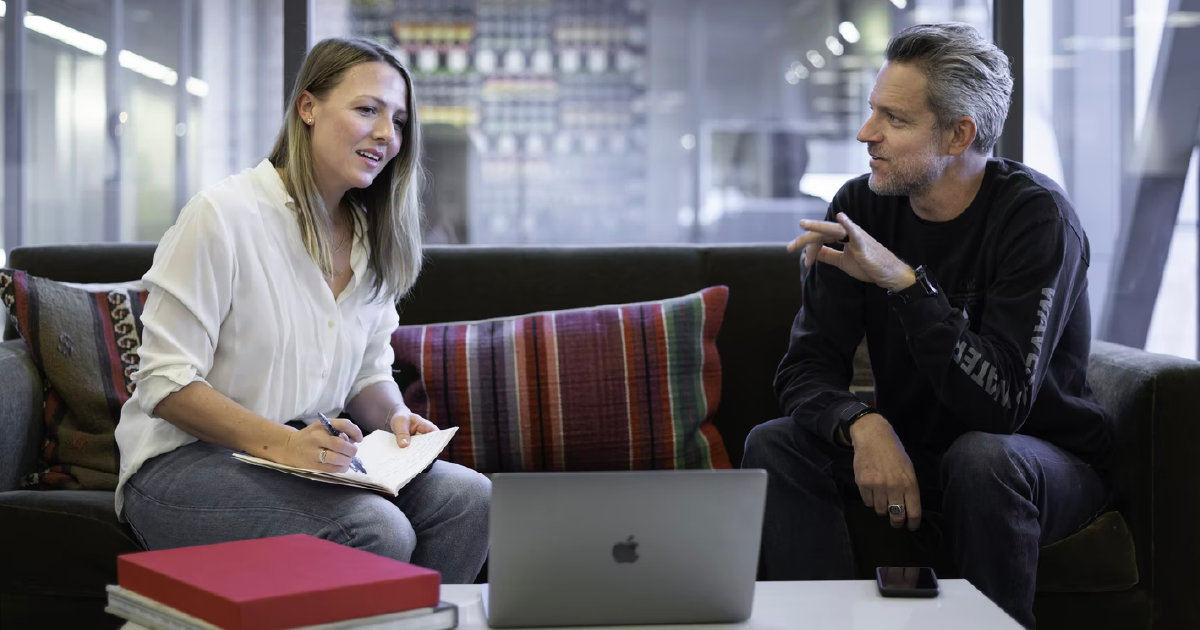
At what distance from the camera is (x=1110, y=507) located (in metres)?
1.66

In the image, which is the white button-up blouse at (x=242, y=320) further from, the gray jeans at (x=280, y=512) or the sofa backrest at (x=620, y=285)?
the sofa backrest at (x=620, y=285)

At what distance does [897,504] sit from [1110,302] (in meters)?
2.35

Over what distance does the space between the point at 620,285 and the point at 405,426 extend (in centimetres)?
70

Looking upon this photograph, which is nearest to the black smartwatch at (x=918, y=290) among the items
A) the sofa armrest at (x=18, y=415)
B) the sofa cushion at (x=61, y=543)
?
the sofa cushion at (x=61, y=543)

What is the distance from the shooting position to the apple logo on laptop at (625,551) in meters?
0.92

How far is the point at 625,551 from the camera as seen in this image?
0.93m

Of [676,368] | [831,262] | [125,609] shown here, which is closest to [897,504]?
[831,262]

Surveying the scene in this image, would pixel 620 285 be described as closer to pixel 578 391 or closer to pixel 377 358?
pixel 578 391

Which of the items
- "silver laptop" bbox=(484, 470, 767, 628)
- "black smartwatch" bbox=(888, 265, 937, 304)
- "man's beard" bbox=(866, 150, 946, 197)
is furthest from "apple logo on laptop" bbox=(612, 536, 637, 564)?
"man's beard" bbox=(866, 150, 946, 197)

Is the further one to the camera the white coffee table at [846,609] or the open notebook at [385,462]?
the open notebook at [385,462]

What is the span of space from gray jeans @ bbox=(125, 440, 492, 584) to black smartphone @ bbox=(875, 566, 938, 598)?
52 centimetres

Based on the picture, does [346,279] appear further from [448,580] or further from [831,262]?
[831,262]

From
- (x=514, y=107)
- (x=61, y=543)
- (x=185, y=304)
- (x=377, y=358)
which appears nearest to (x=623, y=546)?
(x=185, y=304)

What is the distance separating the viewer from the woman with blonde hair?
1.36m
